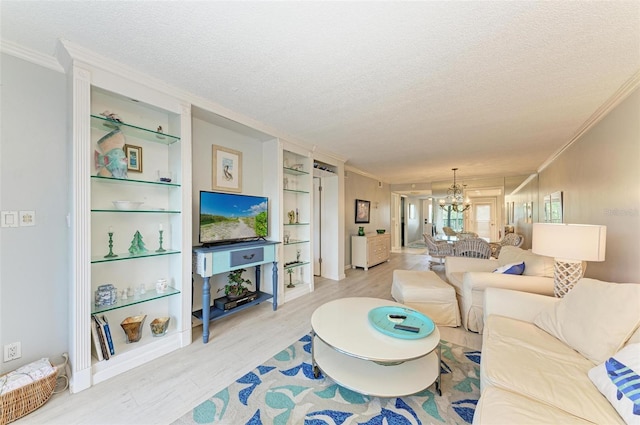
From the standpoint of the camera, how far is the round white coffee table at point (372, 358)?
1.51 meters

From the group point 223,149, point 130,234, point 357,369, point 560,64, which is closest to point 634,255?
point 560,64

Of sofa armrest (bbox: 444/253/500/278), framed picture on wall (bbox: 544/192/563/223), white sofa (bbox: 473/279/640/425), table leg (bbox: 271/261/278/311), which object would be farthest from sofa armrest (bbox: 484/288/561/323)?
framed picture on wall (bbox: 544/192/563/223)

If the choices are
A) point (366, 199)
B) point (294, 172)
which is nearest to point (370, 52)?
point (294, 172)

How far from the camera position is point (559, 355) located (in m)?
1.43

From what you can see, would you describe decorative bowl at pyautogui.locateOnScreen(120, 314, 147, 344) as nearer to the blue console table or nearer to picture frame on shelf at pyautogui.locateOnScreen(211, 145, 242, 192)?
the blue console table

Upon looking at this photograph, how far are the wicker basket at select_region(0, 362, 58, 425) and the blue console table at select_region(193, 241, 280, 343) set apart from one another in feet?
3.30

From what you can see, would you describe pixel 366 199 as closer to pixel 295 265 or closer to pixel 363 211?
pixel 363 211

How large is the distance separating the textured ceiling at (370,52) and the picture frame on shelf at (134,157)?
69 centimetres

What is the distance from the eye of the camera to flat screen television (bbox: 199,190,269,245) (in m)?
2.61

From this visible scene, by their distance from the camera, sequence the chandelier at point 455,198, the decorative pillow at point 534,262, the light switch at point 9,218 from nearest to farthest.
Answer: the light switch at point 9,218
the decorative pillow at point 534,262
the chandelier at point 455,198

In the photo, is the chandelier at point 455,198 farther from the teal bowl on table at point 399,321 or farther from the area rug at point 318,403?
the area rug at point 318,403

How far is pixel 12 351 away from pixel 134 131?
1.82 meters

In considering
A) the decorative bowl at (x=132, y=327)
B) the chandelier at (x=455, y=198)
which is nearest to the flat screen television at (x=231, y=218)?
the decorative bowl at (x=132, y=327)

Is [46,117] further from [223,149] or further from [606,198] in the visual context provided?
[606,198]
